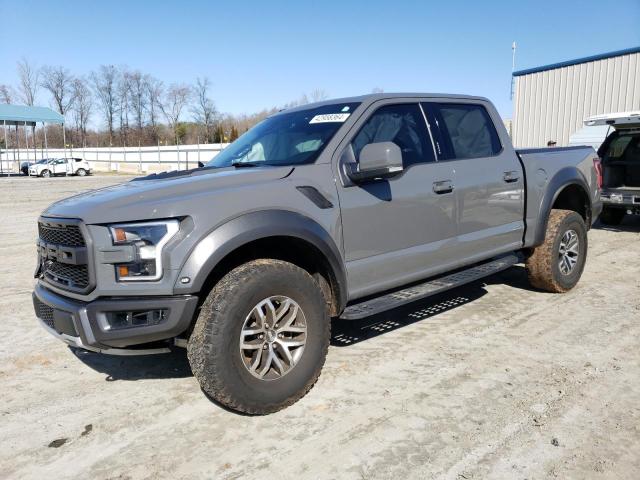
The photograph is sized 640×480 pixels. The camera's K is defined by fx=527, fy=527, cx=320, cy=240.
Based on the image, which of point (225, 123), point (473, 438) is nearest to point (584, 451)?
point (473, 438)

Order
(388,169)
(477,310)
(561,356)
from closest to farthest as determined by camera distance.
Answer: (388,169)
(561,356)
(477,310)

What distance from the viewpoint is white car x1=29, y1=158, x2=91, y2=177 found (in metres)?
39.6

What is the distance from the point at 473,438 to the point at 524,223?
2.85 m

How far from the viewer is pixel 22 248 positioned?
8.66m

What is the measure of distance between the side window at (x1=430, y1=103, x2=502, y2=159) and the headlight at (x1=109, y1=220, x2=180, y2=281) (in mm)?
2617

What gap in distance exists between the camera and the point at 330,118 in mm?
3963

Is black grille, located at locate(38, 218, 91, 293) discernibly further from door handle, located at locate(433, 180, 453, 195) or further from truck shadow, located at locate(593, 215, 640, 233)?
truck shadow, located at locate(593, 215, 640, 233)

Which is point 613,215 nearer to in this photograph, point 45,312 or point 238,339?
point 238,339

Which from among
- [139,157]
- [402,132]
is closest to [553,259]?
[402,132]

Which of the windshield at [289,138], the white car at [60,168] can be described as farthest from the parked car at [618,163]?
the white car at [60,168]

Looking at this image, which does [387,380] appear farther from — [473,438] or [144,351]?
[144,351]

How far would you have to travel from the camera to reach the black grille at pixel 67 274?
9.67 feet

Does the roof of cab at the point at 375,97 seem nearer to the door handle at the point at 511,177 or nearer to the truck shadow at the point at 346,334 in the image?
the door handle at the point at 511,177

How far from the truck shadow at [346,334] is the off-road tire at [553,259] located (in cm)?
46
